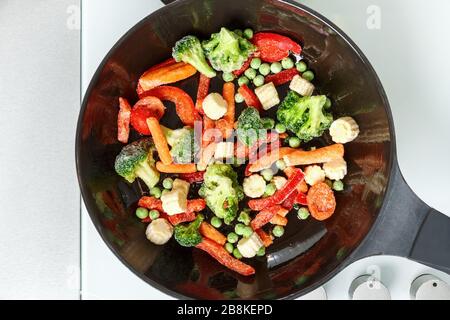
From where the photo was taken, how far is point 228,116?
5.35 feet

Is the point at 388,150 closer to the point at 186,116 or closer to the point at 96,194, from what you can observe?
the point at 186,116

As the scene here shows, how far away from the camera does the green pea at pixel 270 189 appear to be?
1.62 m

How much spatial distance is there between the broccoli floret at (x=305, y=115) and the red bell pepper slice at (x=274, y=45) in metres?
0.12

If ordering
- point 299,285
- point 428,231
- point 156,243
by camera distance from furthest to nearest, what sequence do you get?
1. point 156,243
2. point 299,285
3. point 428,231

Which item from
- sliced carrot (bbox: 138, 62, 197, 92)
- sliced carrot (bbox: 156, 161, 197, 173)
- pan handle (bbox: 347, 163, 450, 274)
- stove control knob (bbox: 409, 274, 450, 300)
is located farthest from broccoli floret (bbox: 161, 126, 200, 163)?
stove control knob (bbox: 409, 274, 450, 300)

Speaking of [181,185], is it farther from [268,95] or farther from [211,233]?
[268,95]

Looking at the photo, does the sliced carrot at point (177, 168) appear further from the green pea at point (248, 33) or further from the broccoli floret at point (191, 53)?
the green pea at point (248, 33)

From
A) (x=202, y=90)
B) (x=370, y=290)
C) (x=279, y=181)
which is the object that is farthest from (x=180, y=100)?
(x=370, y=290)

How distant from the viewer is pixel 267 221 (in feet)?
5.31

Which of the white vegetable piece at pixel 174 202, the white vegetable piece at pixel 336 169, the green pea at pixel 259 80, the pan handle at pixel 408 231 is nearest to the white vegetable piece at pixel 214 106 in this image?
the green pea at pixel 259 80

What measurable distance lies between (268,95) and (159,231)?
0.51m
